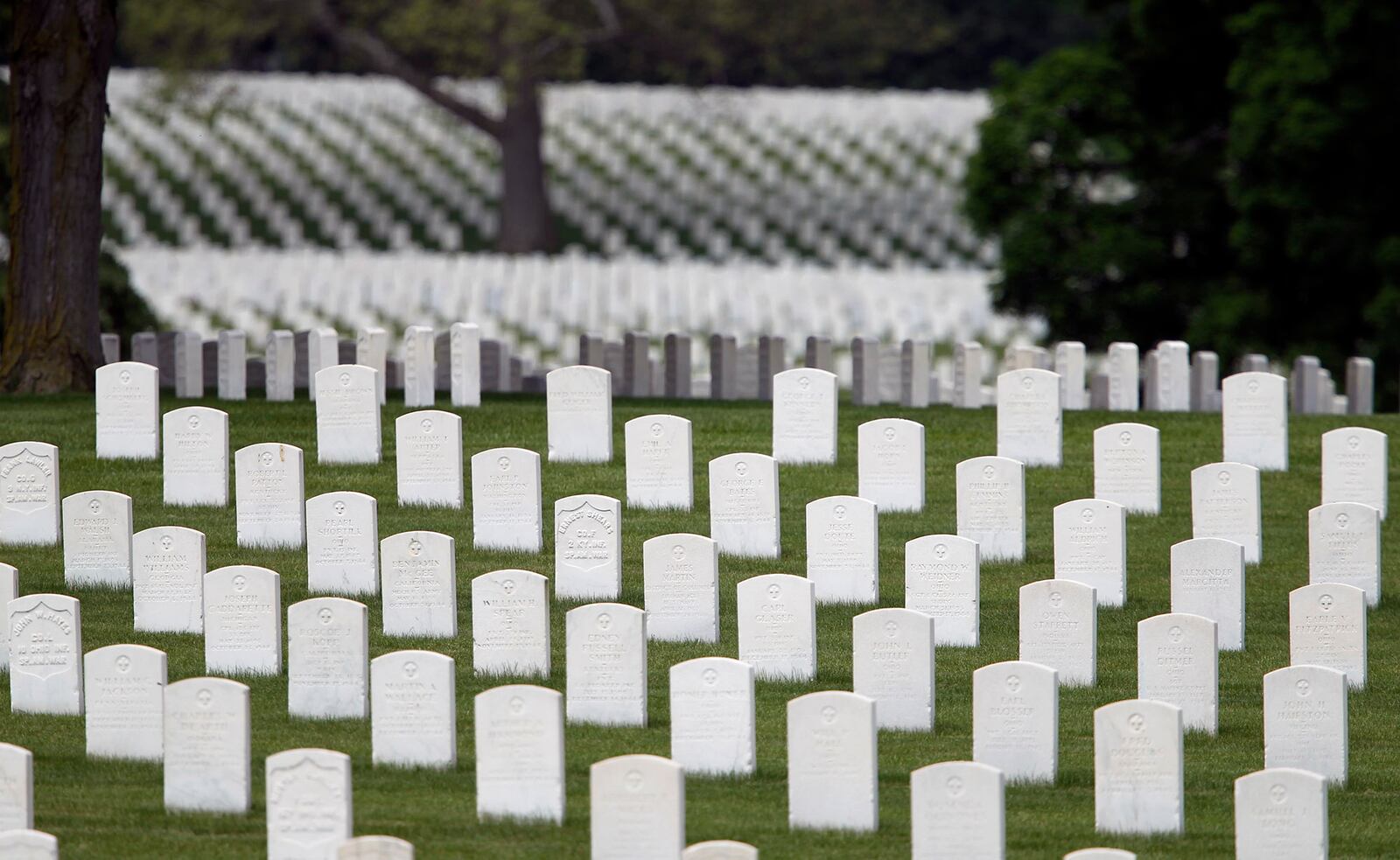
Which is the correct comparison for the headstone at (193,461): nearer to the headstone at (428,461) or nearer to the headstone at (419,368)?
the headstone at (428,461)

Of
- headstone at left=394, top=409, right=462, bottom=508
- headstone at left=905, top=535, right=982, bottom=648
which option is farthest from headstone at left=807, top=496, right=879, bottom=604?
headstone at left=394, top=409, right=462, bottom=508

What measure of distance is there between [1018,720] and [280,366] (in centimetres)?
816

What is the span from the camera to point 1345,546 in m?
9.91

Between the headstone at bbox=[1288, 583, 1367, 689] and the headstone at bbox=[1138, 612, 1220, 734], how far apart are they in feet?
2.55

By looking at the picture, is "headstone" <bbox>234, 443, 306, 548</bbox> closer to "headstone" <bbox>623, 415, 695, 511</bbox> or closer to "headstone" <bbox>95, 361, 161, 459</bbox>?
"headstone" <bbox>623, 415, 695, 511</bbox>

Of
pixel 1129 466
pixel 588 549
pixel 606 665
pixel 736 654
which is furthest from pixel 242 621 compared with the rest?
pixel 1129 466

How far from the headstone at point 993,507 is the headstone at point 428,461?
261cm

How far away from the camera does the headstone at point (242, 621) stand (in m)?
8.38

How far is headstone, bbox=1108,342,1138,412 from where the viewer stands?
15055mm

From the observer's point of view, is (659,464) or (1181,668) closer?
(1181,668)

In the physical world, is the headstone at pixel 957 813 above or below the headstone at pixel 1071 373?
below

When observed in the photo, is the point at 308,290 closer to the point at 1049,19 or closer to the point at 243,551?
the point at 243,551

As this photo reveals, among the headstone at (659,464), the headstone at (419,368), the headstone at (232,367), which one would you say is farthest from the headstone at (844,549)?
the headstone at (232,367)

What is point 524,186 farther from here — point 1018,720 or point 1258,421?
point 1018,720
